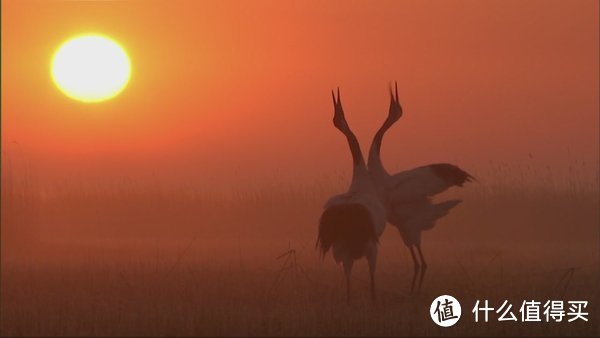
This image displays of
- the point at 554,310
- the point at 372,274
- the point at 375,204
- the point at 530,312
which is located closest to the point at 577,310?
the point at 554,310

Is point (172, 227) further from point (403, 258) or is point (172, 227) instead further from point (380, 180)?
point (380, 180)

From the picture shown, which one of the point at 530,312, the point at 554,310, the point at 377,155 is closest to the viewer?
the point at 530,312

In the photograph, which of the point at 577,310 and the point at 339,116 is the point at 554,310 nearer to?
the point at 577,310

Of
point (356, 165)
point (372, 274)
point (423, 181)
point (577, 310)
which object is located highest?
point (356, 165)

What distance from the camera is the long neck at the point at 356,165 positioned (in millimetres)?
10625

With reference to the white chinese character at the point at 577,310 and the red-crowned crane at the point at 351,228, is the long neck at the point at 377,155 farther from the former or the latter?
the white chinese character at the point at 577,310

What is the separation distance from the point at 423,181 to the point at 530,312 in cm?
210

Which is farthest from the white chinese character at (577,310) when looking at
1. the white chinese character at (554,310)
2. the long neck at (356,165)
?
the long neck at (356,165)

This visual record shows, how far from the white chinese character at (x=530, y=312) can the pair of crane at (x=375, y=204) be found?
1.45 meters

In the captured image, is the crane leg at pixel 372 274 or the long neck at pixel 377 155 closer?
the crane leg at pixel 372 274

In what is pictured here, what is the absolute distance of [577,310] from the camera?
9.52 metres

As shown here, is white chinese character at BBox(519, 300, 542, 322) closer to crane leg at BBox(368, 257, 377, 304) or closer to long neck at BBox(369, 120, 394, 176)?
crane leg at BBox(368, 257, 377, 304)

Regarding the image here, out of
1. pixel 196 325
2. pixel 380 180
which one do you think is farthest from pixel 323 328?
pixel 380 180

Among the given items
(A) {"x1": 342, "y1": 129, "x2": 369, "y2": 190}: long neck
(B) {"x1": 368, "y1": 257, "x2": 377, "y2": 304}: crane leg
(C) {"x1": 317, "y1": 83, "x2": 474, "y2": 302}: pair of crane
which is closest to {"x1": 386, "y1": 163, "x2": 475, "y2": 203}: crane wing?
(C) {"x1": 317, "y1": 83, "x2": 474, "y2": 302}: pair of crane
